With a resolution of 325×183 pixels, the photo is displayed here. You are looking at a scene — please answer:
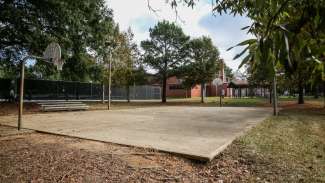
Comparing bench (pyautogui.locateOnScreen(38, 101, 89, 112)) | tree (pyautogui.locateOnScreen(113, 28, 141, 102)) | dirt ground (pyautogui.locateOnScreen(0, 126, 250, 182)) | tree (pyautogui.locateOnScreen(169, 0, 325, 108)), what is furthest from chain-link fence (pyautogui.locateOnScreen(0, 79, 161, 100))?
tree (pyautogui.locateOnScreen(169, 0, 325, 108))

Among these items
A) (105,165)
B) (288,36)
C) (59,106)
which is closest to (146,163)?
(105,165)

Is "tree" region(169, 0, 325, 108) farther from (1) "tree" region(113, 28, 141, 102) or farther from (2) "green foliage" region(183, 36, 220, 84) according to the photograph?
(2) "green foliage" region(183, 36, 220, 84)

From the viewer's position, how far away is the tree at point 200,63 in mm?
28328

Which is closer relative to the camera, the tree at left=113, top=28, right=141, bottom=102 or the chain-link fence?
the chain-link fence

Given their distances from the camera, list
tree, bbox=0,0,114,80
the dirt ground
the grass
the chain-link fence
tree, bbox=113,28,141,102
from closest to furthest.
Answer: the dirt ground, the grass, tree, bbox=0,0,114,80, the chain-link fence, tree, bbox=113,28,141,102

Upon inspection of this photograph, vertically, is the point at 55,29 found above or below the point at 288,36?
above

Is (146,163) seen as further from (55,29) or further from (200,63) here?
(200,63)

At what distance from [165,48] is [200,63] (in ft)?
12.6

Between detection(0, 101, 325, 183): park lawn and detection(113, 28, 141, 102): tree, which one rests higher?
detection(113, 28, 141, 102): tree

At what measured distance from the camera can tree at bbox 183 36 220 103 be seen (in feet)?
92.9

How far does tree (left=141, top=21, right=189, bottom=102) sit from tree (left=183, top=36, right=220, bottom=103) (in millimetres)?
904

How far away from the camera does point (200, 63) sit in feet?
93.1

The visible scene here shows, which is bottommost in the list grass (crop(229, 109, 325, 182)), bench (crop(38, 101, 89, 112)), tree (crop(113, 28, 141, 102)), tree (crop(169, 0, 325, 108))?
grass (crop(229, 109, 325, 182))

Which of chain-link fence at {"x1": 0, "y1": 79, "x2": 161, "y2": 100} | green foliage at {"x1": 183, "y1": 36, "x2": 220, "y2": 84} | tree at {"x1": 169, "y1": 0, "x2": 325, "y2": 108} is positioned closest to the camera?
tree at {"x1": 169, "y1": 0, "x2": 325, "y2": 108}
